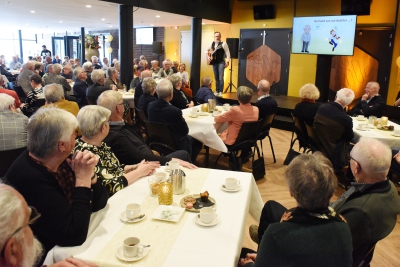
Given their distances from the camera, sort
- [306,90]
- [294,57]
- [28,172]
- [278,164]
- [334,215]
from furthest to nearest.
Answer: [294,57] < [278,164] < [306,90] < [28,172] < [334,215]

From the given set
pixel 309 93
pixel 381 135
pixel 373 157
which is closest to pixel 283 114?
pixel 309 93

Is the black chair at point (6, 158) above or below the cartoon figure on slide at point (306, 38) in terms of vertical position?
below

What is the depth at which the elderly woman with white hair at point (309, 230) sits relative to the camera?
52.6 inches

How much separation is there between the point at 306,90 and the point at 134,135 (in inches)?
109

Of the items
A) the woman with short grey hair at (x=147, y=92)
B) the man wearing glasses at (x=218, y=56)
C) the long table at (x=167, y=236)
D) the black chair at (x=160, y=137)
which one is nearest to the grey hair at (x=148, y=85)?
the woman with short grey hair at (x=147, y=92)

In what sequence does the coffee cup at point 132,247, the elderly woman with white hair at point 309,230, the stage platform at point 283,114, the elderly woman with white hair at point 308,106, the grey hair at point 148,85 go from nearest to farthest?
the elderly woman with white hair at point 309,230 → the coffee cup at point 132,247 → the elderly woman with white hair at point 308,106 → the grey hair at point 148,85 → the stage platform at point 283,114

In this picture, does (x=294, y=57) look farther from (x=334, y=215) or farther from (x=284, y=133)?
(x=334, y=215)

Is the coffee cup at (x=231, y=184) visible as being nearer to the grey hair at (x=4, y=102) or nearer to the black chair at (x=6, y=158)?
the black chair at (x=6, y=158)

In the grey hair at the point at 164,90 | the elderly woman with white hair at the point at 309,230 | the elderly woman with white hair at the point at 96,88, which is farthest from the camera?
the elderly woman with white hair at the point at 96,88

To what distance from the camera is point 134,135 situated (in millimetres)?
2979

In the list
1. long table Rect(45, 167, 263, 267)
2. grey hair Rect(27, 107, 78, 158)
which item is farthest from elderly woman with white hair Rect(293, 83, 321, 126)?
grey hair Rect(27, 107, 78, 158)

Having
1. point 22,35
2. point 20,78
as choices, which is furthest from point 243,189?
point 22,35

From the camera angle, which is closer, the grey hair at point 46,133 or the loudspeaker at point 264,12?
the grey hair at point 46,133

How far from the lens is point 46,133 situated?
1652mm
